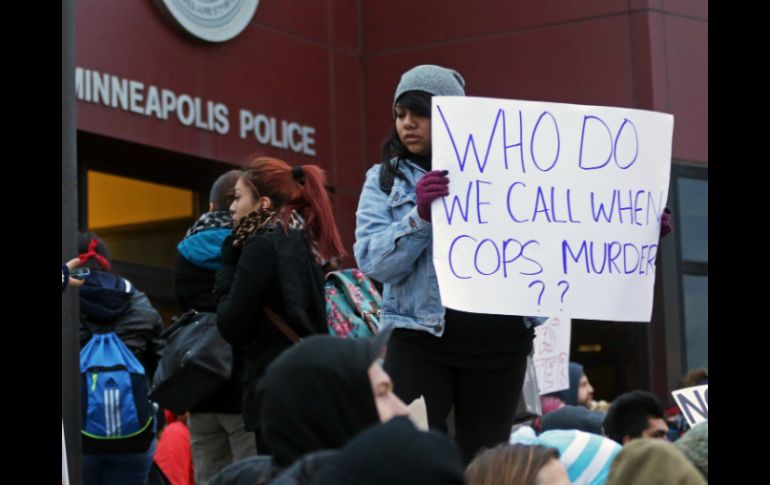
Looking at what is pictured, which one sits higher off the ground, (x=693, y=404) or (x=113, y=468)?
(x=693, y=404)

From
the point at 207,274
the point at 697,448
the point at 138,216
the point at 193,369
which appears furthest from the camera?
the point at 138,216

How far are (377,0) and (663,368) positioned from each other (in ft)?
15.2

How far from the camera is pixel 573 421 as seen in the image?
29.0ft

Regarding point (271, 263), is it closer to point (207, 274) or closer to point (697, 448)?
point (207, 274)

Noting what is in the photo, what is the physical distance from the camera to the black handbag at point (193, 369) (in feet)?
22.5

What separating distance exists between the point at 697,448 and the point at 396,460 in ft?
5.63

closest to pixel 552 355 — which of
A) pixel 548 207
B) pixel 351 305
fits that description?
pixel 351 305

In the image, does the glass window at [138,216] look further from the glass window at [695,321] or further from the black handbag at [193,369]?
the black handbag at [193,369]

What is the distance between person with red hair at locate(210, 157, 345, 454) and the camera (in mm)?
6270

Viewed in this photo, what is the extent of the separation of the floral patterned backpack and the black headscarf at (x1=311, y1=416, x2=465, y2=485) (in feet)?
11.2

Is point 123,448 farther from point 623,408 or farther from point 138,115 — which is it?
point 138,115

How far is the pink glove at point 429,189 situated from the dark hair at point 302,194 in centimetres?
100

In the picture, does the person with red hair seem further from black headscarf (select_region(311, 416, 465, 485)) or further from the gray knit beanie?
black headscarf (select_region(311, 416, 465, 485))
